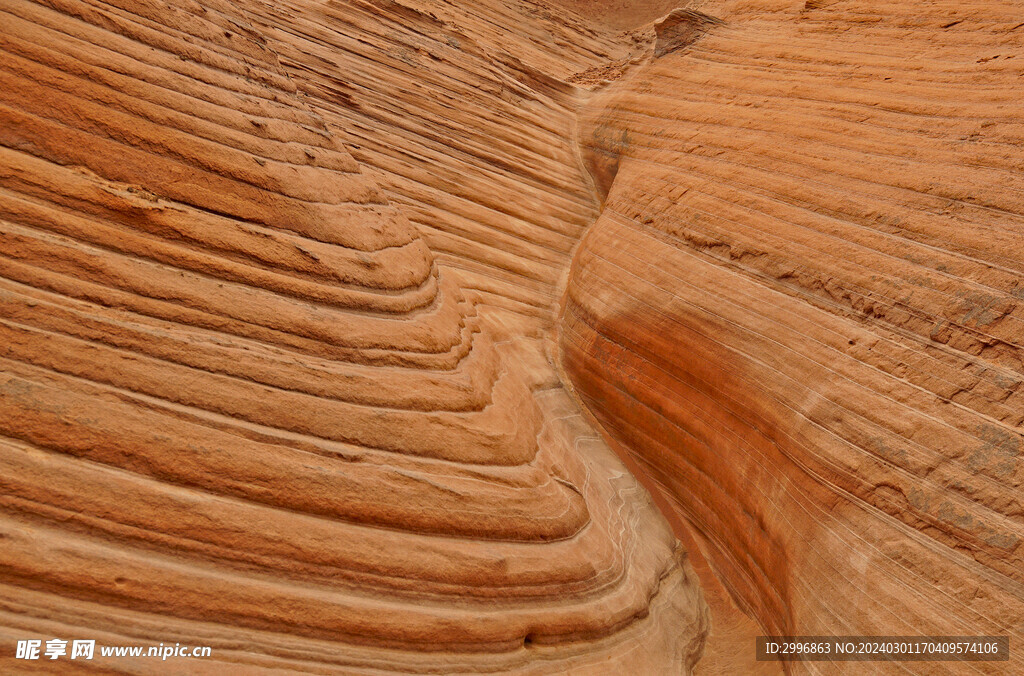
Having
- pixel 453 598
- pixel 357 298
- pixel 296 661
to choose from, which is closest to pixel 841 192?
pixel 357 298

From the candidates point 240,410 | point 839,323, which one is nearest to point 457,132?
point 839,323

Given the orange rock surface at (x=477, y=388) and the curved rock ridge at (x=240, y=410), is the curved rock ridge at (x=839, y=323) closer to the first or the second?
the orange rock surface at (x=477, y=388)

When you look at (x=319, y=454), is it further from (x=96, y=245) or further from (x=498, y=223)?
(x=498, y=223)

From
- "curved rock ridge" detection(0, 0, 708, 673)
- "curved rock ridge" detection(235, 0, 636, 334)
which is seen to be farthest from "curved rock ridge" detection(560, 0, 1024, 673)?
"curved rock ridge" detection(0, 0, 708, 673)

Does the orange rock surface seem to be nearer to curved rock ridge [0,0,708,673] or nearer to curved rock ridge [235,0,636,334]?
curved rock ridge [0,0,708,673]

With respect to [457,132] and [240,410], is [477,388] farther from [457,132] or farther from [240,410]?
[457,132]

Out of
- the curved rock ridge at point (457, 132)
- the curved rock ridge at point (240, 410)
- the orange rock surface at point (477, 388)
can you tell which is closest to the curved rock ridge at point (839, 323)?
the orange rock surface at point (477, 388)
